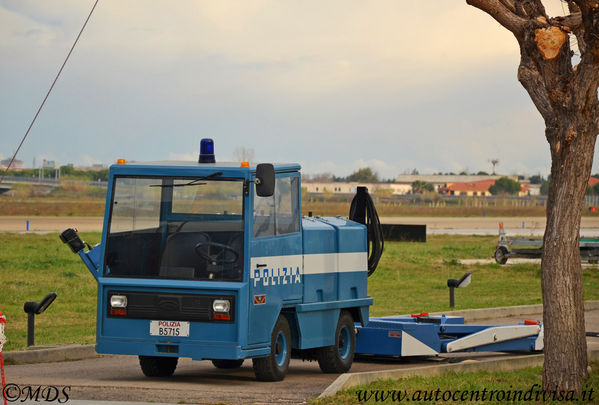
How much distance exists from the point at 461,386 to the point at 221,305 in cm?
271

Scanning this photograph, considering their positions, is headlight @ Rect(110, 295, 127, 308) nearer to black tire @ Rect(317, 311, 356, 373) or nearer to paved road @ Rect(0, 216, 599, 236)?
black tire @ Rect(317, 311, 356, 373)

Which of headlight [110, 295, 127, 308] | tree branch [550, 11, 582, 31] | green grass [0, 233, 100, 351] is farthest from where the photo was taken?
green grass [0, 233, 100, 351]

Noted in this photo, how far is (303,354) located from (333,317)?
2.03 feet

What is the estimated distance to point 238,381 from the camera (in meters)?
11.7

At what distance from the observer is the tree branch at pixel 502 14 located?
1001cm

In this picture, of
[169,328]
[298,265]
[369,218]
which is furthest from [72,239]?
[369,218]

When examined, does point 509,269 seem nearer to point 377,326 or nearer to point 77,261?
point 77,261

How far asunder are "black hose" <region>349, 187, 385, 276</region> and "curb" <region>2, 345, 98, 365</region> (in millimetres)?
4249

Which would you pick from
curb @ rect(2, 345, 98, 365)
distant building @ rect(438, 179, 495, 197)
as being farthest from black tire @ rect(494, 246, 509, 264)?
distant building @ rect(438, 179, 495, 197)

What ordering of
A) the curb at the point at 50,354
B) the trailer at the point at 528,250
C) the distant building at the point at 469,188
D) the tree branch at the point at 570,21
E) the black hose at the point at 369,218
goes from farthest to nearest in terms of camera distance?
the distant building at the point at 469,188, the trailer at the point at 528,250, the black hose at the point at 369,218, the curb at the point at 50,354, the tree branch at the point at 570,21

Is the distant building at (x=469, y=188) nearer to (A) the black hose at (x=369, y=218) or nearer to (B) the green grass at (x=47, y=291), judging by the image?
(B) the green grass at (x=47, y=291)

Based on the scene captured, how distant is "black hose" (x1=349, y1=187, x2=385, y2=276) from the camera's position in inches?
534

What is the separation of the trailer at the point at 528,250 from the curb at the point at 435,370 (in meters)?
21.7

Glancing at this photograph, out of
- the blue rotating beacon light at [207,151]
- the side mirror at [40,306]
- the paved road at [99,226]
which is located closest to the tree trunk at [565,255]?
the blue rotating beacon light at [207,151]
